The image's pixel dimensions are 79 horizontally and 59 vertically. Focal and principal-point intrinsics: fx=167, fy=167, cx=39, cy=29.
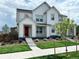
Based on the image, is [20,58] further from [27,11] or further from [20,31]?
[27,11]

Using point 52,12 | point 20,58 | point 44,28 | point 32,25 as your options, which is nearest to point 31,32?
point 32,25

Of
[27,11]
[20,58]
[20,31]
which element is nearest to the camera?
[20,58]

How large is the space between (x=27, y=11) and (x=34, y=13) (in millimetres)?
1730

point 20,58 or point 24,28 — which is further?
point 24,28

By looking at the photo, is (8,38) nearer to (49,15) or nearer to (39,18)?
(39,18)

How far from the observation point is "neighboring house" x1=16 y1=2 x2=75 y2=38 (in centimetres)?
3597

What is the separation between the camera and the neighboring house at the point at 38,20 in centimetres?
3597

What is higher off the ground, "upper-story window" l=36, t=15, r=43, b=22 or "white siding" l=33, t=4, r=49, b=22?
"white siding" l=33, t=4, r=49, b=22

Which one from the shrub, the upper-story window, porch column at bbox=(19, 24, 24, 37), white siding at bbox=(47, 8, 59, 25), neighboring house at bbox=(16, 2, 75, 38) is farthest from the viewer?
white siding at bbox=(47, 8, 59, 25)

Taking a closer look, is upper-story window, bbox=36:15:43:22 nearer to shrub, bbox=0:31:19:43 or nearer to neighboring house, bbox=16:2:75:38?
neighboring house, bbox=16:2:75:38

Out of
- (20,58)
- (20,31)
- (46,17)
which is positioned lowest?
(20,58)

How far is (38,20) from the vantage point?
128 ft

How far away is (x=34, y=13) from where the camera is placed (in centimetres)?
3844

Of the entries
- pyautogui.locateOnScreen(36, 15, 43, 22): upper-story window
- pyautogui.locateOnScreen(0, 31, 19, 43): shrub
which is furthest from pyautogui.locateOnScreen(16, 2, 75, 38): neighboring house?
pyautogui.locateOnScreen(0, 31, 19, 43): shrub
